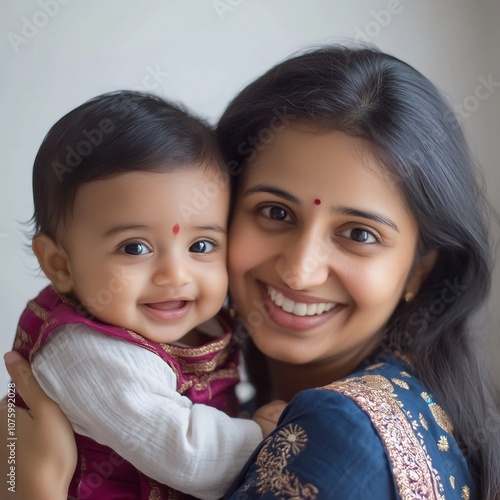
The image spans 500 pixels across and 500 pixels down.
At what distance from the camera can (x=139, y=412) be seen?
1276 mm

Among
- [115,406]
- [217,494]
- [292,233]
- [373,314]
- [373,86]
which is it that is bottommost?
[217,494]

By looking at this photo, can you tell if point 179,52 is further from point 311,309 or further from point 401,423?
point 401,423

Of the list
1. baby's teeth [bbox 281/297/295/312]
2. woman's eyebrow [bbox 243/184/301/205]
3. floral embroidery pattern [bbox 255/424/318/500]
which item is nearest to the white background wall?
woman's eyebrow [bbox 243/184/301/205]

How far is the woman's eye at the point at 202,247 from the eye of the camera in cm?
143

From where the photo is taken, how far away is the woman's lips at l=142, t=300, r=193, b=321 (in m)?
1.38

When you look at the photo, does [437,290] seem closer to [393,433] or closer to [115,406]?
[393,433]

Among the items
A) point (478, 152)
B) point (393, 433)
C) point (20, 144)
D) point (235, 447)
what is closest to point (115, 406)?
point (235, 447)

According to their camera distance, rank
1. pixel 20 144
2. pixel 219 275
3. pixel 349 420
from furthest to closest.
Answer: pixel 20 144 < pixel 219 275 < pixel 349 420

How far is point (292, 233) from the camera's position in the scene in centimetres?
149

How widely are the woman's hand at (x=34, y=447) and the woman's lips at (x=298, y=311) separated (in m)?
0.50

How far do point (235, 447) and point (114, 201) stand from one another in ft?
1.69

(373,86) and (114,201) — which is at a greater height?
(373,86)

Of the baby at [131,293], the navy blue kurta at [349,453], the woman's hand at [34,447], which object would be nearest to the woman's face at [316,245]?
the baby at [131,293]

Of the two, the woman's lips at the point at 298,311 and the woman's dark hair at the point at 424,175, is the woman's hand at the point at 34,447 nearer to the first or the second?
the woman's lips at the point at 298,311
